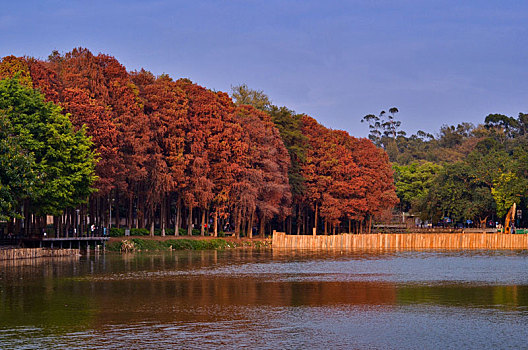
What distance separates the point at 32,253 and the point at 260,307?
3713 cm

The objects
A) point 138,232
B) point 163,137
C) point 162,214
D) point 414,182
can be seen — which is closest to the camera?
point 138,232

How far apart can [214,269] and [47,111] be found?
73.3 feet

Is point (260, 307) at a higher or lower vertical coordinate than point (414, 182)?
lower

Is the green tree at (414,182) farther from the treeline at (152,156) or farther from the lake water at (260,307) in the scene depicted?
the lake water at (260,307)

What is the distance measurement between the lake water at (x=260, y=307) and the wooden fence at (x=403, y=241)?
3724cm

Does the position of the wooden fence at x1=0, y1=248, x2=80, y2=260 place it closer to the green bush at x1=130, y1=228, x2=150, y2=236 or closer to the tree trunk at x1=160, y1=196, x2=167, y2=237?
the green bush at x1=130, y1=228, x2=150, y2=236

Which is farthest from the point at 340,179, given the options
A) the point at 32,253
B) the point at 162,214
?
the point at 32,253

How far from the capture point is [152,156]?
85.4 m

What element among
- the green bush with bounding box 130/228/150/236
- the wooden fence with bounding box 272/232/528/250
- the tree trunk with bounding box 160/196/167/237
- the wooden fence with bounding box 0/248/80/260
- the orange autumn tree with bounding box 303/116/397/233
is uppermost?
the orange autumn tree with bounding box 303/116/397/233

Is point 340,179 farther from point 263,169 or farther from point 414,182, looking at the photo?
point 414,182

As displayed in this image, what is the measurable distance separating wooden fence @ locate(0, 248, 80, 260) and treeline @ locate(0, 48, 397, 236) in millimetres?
3699

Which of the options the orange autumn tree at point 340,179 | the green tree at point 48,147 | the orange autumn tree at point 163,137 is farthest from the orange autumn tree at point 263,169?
the green tree at point 48,147

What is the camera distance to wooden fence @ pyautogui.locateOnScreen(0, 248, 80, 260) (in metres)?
61.5

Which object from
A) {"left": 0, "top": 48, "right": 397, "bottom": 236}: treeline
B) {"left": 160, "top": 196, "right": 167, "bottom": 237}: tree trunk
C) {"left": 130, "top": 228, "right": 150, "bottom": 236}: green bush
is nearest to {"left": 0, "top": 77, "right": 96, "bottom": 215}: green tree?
{"left": 0, "top": 48, "right": 397, "bottom": 236}: treeline
